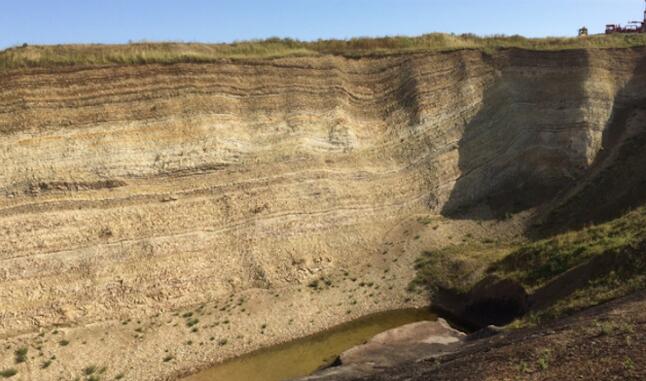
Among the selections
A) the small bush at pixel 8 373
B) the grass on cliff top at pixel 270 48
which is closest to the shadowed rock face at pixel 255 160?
the grass on cliff top at pixel 270 48

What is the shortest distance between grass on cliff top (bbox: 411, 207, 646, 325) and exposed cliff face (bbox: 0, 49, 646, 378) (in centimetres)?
284

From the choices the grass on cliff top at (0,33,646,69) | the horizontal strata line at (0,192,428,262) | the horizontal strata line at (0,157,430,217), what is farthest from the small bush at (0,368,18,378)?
the grass on cliff top at (0,33,646,69)

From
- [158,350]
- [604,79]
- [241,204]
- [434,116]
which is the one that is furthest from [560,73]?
[158,350]

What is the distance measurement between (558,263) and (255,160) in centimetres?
1183

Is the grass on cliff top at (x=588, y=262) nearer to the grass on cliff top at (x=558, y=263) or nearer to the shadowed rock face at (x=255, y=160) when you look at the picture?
the grass on cliff top at (x=558, y=263)

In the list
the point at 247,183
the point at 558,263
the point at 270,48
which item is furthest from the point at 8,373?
the point at 270,48

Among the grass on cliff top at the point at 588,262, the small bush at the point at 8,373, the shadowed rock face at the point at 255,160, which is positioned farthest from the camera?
the shadowed rock face at the point at 255,160

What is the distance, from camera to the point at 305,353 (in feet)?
61.8

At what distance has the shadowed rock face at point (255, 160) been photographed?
65.5ft

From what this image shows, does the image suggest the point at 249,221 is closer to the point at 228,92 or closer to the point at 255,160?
the point at 255,160

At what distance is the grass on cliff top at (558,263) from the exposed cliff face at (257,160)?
2.84m

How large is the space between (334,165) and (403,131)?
3980mm

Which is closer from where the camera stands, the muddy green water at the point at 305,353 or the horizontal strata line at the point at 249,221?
the muddy green water at the point at 305,353

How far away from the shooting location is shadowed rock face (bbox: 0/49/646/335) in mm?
19969
